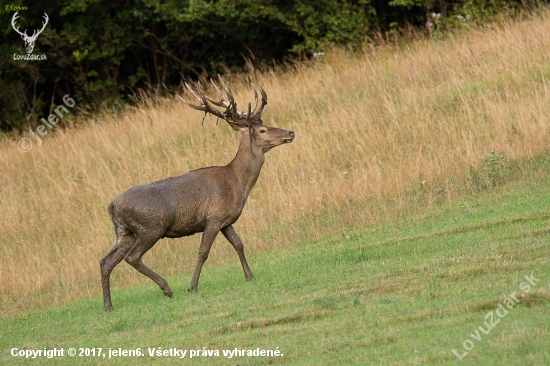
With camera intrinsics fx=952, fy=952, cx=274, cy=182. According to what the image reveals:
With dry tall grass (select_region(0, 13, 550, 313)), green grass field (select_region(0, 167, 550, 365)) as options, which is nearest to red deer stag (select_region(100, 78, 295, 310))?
green grass field (select_region(0, 167, 550, 365))

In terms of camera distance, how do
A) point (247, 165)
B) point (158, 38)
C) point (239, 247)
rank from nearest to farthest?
point (239, 247) → point (247, 165) → point (158, 38)

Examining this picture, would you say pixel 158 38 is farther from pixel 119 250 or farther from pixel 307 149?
pixel 119 250

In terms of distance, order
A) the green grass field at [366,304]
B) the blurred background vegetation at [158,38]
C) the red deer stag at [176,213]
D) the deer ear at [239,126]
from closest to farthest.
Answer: the green grass field at [366,304] < the red deer stag at [176,213] < the deer ear at [239,126] < the blurred background vegetation at [158,38]

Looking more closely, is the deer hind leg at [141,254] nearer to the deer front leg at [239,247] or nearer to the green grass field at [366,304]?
the green grass field at [366,304]

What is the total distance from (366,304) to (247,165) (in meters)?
3.35

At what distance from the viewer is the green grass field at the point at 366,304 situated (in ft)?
25.8

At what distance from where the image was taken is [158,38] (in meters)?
29.2

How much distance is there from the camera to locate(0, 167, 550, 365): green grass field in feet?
25.8

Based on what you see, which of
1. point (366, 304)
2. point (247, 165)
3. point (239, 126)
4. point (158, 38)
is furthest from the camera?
point (158, 38)

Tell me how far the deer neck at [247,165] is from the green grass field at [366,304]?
117 centimetres

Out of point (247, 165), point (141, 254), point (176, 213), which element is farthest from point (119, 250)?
point (247, 165)

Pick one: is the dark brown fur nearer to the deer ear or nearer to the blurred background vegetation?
the deer ear

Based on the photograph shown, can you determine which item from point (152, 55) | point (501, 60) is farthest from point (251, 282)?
point (152, 55)

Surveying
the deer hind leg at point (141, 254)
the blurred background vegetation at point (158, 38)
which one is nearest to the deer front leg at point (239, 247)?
the deer hind leg at point (141, 254)
